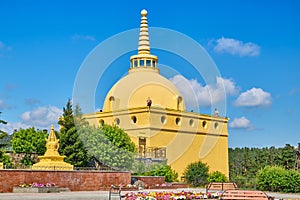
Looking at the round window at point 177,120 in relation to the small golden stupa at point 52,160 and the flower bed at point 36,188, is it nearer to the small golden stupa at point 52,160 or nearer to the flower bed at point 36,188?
the small golden stupa at point 52,160

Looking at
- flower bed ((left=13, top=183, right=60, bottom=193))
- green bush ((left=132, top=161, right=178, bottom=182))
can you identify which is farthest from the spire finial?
flower bed ((left=13, top=183, right=60, bottom=193))

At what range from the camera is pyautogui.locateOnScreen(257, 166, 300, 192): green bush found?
984 inches

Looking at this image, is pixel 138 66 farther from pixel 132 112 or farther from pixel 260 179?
pixel 260 179

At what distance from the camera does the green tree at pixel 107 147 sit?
34.7 m

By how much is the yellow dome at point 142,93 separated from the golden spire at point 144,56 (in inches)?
63.2

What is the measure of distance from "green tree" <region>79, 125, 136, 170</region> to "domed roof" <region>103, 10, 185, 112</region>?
8.26 meters

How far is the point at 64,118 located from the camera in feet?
114

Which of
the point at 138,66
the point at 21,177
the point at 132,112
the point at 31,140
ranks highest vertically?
the point at 138,66

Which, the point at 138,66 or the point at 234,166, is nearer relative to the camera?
the point at 138,66

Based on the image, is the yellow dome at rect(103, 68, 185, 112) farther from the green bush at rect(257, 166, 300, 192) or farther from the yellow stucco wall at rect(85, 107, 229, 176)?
the green bush at rect(257, 166, 300, 192)

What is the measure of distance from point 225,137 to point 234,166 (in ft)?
30.0

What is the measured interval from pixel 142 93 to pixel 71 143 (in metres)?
11.7

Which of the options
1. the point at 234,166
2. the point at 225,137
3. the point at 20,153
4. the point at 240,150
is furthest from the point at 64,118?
the point at 240,150

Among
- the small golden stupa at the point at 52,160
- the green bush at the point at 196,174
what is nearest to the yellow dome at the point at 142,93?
the green bush at the point at 196,174
